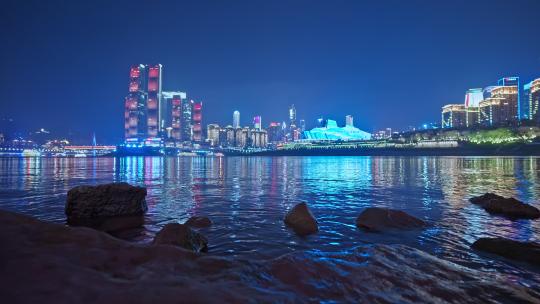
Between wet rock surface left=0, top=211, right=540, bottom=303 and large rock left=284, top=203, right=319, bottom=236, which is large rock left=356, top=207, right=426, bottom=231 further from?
wet rock surface left=0, top=211, right=540, bottom=303

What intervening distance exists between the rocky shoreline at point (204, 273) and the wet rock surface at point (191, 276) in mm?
14

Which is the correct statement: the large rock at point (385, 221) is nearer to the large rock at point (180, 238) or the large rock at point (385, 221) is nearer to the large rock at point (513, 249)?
the large rock at point (513, 249)

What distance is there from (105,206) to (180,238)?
7.64 metres

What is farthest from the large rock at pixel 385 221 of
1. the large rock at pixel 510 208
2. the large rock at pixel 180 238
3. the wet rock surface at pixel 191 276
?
the large rock at pixel 180 238

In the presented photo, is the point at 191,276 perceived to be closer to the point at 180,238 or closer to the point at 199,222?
the point at 180,238

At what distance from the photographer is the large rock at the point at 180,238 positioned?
7.51 metres

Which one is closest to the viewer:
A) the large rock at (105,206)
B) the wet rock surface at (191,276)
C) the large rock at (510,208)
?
the wet rock surface at (191,276)

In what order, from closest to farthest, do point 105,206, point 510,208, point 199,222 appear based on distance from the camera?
point 199,222 → point 105,206 → point 510,208

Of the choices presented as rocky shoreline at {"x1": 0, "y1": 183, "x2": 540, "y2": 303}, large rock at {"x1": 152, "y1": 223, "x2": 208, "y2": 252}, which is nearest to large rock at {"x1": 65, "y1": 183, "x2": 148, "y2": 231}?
large rock at {"x1": 152, "y1": 223, "x2": 208, "y2": 252}

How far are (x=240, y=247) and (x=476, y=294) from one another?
5743 mm

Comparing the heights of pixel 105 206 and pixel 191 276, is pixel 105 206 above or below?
below

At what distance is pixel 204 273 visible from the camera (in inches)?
193

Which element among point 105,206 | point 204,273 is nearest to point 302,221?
point 204,273

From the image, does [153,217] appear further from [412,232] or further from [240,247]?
[412,232]
